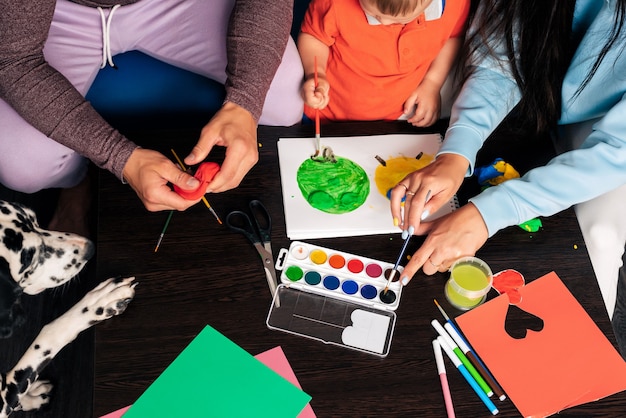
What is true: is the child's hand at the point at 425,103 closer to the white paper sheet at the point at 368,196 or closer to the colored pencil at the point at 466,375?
the white paper sheet at the point at 368,196

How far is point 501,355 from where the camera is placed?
0.92 metres

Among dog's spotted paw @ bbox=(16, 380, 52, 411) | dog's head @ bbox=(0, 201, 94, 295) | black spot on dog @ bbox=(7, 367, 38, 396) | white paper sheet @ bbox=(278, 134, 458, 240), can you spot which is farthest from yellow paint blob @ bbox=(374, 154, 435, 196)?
dog's spotted paw @ bbox=(16, 380, 52, 411)

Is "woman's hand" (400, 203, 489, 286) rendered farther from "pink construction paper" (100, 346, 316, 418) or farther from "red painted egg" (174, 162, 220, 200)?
"red painted egg" (174, 162, 220, 200)

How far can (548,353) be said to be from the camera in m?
0.93

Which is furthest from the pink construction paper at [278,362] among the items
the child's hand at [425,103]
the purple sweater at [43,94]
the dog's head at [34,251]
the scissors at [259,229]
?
the child's hand at [425,103]

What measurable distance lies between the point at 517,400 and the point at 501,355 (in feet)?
0.24

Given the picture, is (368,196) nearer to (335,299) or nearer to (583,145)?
(335,299)

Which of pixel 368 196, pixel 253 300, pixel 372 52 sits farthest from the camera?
pixel 372 52

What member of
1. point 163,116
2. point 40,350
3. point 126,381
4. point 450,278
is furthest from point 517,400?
point 163,116

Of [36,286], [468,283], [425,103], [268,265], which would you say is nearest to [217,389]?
[268,265]

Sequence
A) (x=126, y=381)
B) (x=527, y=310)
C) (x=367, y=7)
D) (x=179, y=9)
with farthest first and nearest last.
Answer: (x=179, y=9) < (x=367, y=7) < (x=527, y=310) < (x=126, y=381)

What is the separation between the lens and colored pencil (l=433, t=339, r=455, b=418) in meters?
0.86

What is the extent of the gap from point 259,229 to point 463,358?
0.42m

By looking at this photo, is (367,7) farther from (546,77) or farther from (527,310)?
(527,310)
